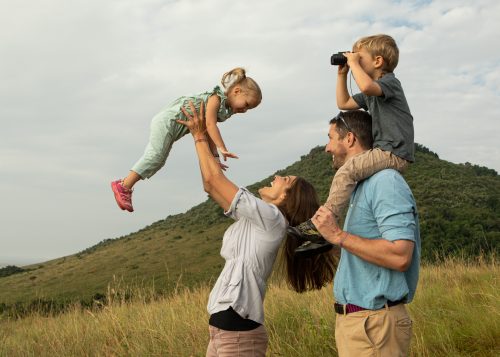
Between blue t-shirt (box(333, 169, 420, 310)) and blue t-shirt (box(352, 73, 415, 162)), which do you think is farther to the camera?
blue t-shirt (box(352, 73, 415, 162))

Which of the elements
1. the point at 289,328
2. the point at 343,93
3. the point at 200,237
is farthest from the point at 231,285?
the point at 200,237

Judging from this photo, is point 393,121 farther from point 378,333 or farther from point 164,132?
point 164,132

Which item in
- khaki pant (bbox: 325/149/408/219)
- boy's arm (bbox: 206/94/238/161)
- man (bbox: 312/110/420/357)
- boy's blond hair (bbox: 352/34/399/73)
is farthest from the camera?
boy's arm (bbox: 206/94/238/161)

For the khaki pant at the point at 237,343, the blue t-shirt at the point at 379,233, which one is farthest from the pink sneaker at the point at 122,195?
the blue t-shirt at the point at 379,233

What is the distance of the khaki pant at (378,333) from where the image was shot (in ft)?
6.82

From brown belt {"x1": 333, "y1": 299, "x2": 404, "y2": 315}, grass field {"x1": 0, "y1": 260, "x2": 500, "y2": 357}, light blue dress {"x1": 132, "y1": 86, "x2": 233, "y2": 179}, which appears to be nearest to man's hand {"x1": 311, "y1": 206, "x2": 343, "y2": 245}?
brown belt {"x1": 333, "y1": 299, "x2": 404, "y2": 315}

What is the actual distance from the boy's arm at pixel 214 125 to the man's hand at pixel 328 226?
Result: 820 millimetres

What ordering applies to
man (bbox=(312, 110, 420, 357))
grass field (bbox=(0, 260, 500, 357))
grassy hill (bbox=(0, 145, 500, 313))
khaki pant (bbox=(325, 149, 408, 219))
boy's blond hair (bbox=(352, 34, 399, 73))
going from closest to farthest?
1. man (bbox=(312, 110, 420, 357))
2. khaki pant (bbox=(325, 149, 408, 219))
3. boy's blond hair (bbox=(352, 34, 399, 73))
4. grass field (bbox=(0, 260, 500, 357))
5. grassy hill (bbox=(0, 145, 500, 313))

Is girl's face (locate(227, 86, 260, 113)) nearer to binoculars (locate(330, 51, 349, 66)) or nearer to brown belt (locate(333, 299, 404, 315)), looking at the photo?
binoculars (locate(330, 51, 349, 66))

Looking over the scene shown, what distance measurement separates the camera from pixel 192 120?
274 centimetres

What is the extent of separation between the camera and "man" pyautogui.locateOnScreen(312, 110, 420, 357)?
207 cm

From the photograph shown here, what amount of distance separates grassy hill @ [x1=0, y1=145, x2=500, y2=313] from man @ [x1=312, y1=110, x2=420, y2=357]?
Answer: 59.9 ft

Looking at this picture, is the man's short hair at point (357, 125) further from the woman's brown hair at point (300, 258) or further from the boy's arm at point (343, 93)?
the woman's brown hair at point (300, 258)

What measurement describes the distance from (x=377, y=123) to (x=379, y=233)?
1.98 ft
